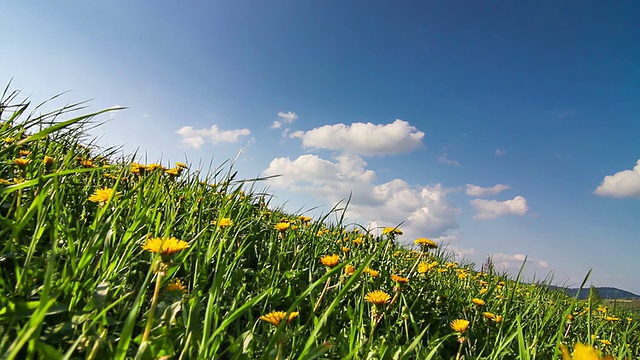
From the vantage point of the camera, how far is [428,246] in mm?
2662

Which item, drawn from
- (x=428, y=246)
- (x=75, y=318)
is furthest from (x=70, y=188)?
(x=428, y=246)

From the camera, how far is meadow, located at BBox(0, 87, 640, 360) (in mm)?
1171

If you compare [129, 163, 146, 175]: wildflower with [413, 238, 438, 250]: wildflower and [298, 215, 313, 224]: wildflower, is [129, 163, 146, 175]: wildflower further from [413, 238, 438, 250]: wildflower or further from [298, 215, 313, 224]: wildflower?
[413, 238, 438, 250]: wildflower

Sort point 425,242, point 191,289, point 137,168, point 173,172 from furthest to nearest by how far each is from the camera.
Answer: point 173,172 < point 137,168 < point 425,242 < point 191,289

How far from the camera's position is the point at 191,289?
6.21 ft

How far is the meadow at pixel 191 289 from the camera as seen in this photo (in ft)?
3.84

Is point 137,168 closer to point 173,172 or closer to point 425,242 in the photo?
point 173,172

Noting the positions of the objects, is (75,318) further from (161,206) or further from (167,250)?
(161,206)

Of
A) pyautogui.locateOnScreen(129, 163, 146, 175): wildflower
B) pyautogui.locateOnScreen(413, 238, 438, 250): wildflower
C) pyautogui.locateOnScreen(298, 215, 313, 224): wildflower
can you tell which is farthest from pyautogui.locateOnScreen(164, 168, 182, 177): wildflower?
pyautogui.locateOnScreen(413, 238, 438, 250): wildflower

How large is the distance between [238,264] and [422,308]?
1231 mm

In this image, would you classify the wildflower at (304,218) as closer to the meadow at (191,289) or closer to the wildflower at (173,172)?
the meadow at (191,289)

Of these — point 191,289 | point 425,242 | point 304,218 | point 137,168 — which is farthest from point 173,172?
point 425,242

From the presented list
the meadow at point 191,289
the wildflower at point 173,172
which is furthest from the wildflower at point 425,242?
the wildflower at point 173,172

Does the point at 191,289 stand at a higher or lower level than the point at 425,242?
lower
